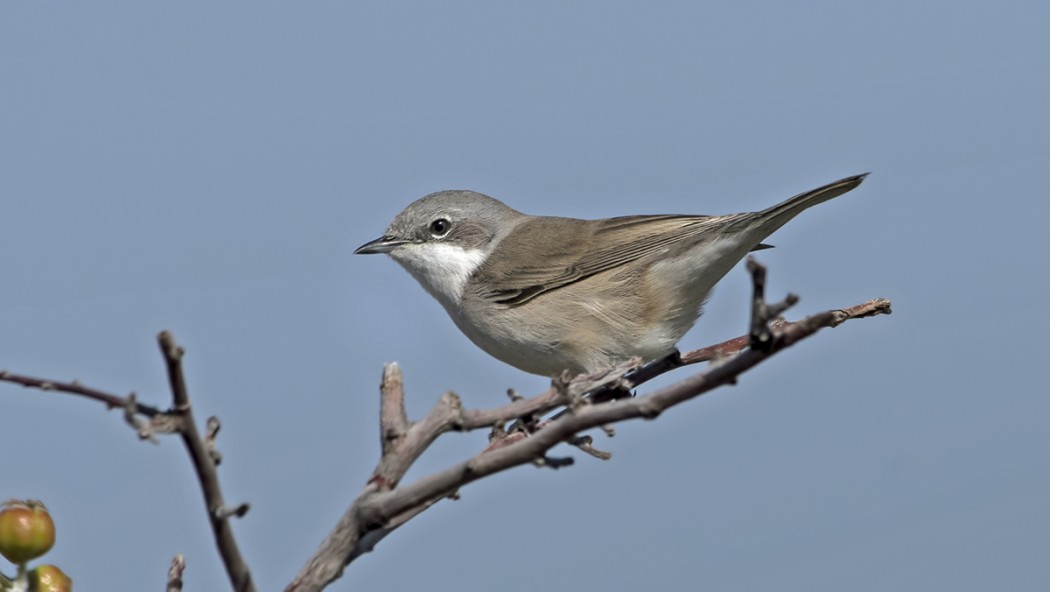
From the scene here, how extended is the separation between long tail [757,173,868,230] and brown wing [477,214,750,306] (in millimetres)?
676

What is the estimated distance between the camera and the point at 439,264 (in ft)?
24.3

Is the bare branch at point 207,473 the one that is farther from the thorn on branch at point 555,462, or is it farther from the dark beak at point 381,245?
the dark beak at point 381,245

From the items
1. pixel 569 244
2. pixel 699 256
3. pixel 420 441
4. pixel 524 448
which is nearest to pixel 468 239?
pixel 569 244

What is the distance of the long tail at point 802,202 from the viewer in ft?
16.1

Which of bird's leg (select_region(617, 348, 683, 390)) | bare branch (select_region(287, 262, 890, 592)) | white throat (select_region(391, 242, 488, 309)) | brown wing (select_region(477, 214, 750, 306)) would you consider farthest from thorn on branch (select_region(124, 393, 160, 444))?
white throat (select_region(391, 242, 488, 309))

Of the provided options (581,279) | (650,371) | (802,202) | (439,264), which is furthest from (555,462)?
(439,264)

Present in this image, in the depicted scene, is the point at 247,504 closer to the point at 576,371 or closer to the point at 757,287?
the point at 757,287

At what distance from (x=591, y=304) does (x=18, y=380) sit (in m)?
4.69

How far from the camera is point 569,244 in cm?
709

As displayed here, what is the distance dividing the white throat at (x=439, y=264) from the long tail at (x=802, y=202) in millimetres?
2280

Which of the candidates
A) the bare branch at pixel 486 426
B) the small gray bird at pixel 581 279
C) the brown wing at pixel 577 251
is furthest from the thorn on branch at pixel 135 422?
the brown wing at pixel 577 251

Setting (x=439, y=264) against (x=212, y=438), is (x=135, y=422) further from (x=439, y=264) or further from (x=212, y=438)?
(x=439, y=264)

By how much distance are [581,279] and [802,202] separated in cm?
182

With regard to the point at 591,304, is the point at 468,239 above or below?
above
